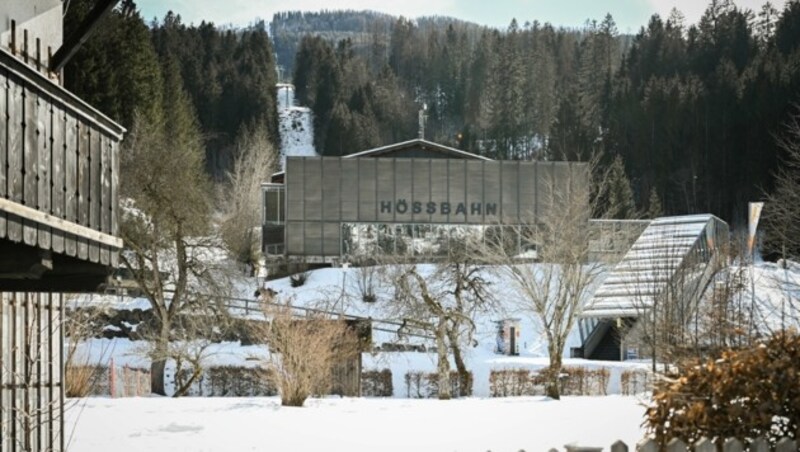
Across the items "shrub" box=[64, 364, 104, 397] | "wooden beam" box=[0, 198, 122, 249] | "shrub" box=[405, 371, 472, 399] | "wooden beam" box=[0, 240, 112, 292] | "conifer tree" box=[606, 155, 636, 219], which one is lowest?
"shrub" box=[405, 371, 472, 399]

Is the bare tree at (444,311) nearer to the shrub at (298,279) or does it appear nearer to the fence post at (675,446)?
the shrub at (298,279)

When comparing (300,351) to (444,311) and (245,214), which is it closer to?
(444,311)

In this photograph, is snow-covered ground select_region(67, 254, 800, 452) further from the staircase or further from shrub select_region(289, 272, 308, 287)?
shrub select_region(289, 272, 308, 287)

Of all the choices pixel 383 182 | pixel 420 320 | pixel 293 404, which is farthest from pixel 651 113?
pixel 293 404

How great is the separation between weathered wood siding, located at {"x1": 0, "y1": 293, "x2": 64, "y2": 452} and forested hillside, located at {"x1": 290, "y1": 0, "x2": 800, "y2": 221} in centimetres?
5853

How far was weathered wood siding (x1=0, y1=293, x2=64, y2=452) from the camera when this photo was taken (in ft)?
42.6

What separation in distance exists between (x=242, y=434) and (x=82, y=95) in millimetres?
41404

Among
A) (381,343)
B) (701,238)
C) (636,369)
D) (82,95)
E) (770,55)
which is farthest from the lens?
(770,55)

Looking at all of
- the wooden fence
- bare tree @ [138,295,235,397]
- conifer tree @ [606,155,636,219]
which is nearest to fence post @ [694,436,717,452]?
the wooden fence

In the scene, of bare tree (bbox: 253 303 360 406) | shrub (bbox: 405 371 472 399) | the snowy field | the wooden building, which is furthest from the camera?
shrub (bbox: 405 371 472 399)

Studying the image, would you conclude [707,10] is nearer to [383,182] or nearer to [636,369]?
[383,182]

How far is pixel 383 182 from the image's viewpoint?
58.3 metres

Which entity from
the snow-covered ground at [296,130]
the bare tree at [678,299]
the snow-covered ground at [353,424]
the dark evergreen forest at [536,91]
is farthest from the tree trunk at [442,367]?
the snow-covered ground at [296,130]

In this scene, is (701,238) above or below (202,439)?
above
